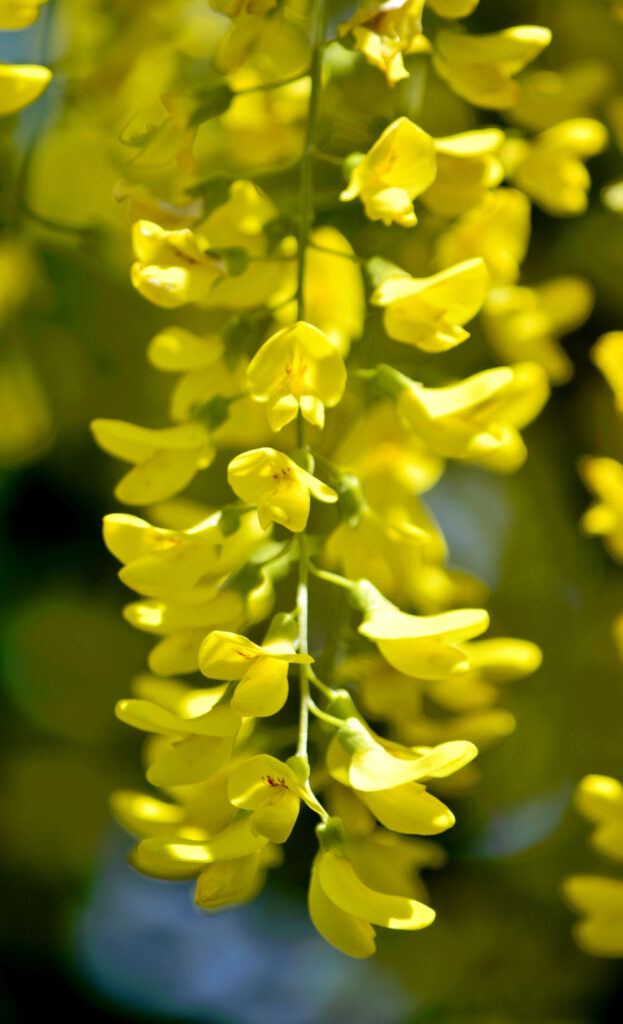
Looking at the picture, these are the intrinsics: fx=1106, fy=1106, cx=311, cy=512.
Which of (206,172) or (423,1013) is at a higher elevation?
(206,172)

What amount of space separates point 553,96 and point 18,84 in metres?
0.36

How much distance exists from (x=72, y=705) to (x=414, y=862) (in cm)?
40

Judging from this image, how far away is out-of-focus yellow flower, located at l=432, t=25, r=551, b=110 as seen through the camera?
547mm

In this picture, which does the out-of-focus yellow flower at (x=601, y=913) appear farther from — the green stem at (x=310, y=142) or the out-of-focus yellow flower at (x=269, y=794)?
the green stem at (x=310, y=142)

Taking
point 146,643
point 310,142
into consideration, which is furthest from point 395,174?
point 146,643

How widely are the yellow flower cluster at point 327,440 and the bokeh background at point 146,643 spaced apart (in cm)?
17

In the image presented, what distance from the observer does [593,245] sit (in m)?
0.91

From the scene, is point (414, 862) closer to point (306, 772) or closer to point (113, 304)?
point (306, 772)

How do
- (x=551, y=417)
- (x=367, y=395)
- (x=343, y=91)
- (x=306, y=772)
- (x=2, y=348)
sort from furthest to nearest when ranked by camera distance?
(x=551, y=417)
(x=2, y=348)
(x=343, y=91)
(x=367, y=395)
(x=306, y=772)

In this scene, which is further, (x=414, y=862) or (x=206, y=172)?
(x=206, y=172)

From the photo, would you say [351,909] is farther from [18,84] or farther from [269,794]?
[18,84]

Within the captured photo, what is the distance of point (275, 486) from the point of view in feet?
1.49

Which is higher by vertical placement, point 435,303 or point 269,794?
point 435,303

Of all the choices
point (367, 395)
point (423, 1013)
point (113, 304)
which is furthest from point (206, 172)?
point (423, 1013)
